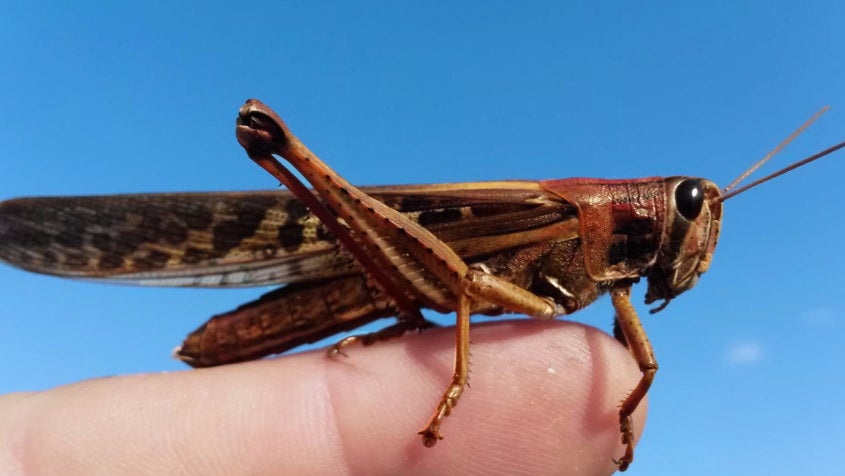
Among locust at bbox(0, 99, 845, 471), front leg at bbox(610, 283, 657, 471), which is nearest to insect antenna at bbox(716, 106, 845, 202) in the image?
locust at bbox(0, 99, 845, 471)

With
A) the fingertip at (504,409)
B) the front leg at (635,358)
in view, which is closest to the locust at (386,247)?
the front leg at (635,358)

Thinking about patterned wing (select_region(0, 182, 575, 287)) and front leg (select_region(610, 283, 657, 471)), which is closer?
front leg (select_region(610, 283, 657, 471))

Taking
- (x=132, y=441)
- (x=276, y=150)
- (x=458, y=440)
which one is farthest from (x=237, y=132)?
(x=458, y=440)

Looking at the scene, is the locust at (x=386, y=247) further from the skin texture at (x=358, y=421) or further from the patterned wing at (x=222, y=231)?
the skin texture at (x=358, y=421)

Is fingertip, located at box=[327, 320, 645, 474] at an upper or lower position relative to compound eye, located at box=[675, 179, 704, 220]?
lower

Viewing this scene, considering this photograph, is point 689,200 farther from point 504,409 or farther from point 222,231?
point 222,231

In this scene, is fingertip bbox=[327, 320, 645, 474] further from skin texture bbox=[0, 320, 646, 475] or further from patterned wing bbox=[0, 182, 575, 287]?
patterned wing bbox=[0, 182, 575, 287]
